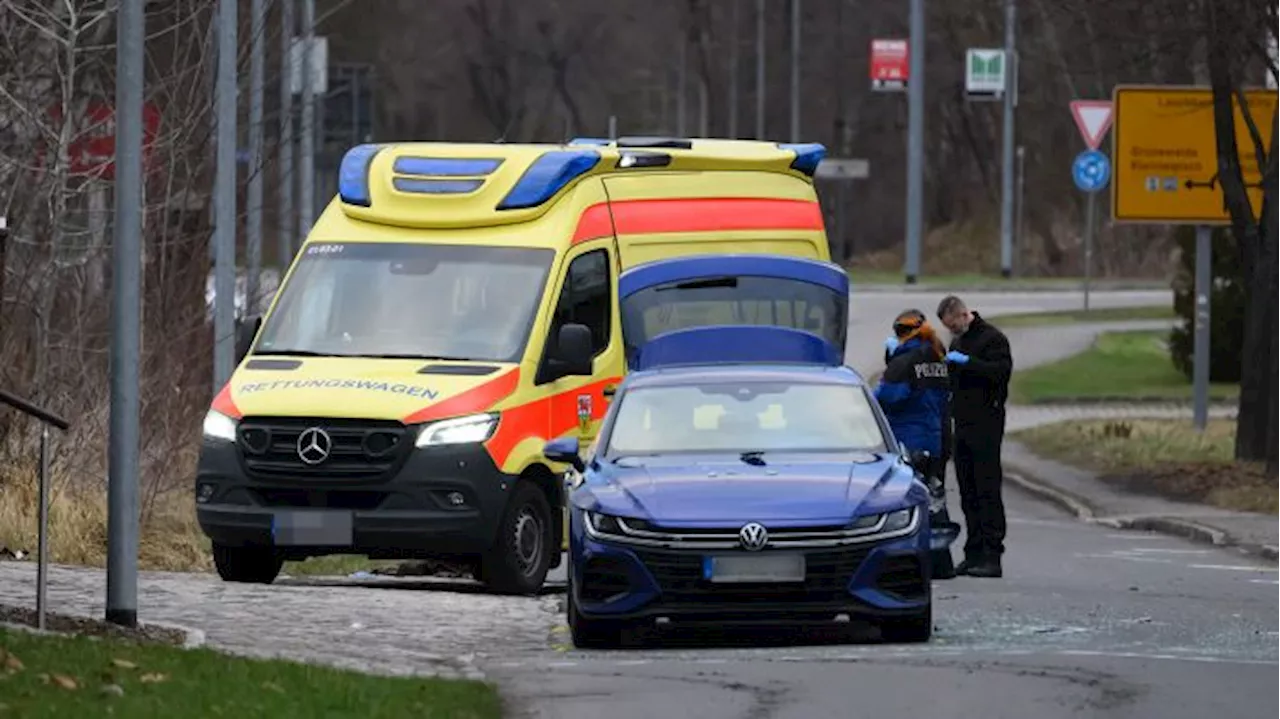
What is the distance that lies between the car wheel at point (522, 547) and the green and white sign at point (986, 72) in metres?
58.6

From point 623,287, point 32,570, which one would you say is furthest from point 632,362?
point 32,570

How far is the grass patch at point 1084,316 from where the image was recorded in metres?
55.5

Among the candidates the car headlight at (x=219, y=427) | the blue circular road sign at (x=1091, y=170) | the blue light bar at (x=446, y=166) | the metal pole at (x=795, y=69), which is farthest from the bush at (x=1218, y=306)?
the metal pole at (x=795, y=69)

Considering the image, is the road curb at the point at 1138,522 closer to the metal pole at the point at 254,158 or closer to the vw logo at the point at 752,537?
the metal pole at the point at 254,158

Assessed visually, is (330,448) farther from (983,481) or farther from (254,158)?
(254,158)

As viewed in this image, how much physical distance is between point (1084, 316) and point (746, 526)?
141 feet

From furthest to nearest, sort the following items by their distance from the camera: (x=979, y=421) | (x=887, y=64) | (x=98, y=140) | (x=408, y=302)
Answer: (x=887, y=64) < (x=98, y=140) < (x=979, y=421) < (x=408, y=302)

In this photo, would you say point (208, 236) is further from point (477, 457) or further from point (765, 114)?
point (765, 114)

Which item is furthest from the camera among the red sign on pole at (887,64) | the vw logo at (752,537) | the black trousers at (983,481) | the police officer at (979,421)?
the red sign on pole at (887,64)

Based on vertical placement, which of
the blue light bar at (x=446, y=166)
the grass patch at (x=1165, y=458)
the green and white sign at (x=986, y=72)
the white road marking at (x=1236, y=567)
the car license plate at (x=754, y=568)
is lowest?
the grass patch at (x=1165, y=458)

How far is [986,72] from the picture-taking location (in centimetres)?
7719

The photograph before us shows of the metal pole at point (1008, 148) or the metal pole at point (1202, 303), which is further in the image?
the metal pole at point (1008, 148)

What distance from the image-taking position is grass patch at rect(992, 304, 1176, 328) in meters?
55.5

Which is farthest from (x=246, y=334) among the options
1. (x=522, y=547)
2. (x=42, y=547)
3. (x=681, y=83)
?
(x=681, y=83)
